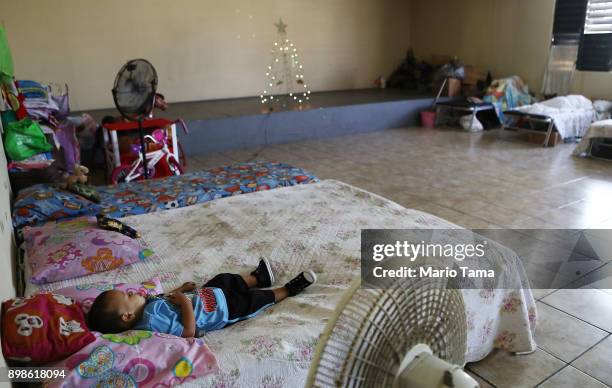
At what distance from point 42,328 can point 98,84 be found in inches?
209

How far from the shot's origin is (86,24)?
18.6 feet

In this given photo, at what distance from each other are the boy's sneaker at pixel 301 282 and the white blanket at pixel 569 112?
15.6 ft

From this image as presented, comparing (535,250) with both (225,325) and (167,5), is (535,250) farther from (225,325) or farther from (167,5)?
(167,5)

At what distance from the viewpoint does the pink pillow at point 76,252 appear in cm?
187

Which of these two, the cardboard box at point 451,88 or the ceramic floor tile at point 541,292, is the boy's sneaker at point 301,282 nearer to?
the ceramic floor tile at point 541,292

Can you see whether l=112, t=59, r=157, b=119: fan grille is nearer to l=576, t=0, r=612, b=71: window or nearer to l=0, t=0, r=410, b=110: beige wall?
l=0, t=0, r=410, b=110: beige wall

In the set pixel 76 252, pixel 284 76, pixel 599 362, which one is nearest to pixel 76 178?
pixel 76 252

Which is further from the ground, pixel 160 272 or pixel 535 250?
pixel 160 272

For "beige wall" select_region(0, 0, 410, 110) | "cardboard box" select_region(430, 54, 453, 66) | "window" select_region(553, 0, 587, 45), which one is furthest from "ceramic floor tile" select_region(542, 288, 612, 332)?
"cardboard box" select_region(430, 54, 453, 66)

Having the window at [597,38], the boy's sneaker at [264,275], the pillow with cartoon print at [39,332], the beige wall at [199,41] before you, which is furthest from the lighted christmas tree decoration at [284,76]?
the pillow with cartoon print at [39,332]

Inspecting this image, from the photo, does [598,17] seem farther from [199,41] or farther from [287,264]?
[287,264]

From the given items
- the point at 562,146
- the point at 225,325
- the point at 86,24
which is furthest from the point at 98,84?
the point at 562,146

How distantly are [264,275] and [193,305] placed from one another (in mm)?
371

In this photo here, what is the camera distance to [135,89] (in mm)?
3438
